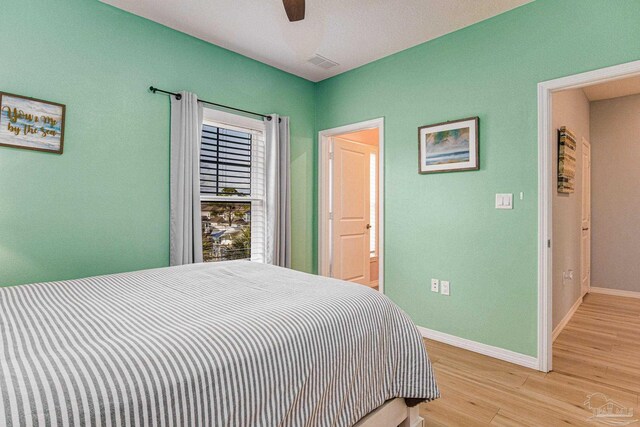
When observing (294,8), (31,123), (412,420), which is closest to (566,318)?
(412,420)

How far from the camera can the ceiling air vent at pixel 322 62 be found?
11.1 feet

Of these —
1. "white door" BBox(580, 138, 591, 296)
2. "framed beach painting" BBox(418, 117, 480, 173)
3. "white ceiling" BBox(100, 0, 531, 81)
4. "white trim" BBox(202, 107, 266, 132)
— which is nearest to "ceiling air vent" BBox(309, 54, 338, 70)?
"white ceiling" BBox(100, 0, 531, 81)

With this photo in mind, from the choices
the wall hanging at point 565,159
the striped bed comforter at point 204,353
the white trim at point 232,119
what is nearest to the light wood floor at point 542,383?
the striped bed comforter at point 204,353

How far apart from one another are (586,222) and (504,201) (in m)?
2.88

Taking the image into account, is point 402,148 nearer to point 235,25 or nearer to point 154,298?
point 235,25

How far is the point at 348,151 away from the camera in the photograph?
4375 mm

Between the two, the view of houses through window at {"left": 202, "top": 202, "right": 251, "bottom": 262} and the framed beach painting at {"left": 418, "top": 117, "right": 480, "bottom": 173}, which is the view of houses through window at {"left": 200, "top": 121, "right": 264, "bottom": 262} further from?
the framed beach painting at {"left": 418, "top": 117, "right": 480, "bottom": 173}

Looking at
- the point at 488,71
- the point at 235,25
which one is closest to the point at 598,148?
the point at 488,71

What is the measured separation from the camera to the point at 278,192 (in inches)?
142

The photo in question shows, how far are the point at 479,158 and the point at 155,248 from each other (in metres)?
2.79

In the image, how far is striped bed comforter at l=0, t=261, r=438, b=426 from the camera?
0.81 meters

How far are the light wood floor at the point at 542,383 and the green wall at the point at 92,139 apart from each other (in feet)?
7.91

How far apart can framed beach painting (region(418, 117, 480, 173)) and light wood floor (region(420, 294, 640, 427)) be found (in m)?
1.57

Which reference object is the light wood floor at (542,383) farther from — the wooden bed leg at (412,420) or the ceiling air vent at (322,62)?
the ceiling air vent at (322,62)
